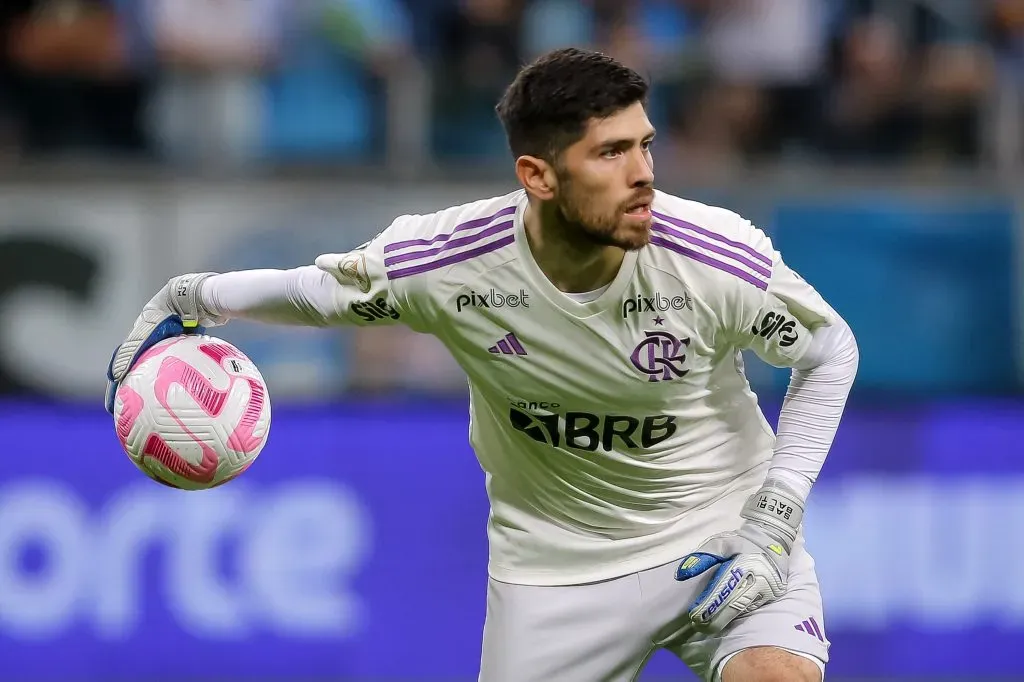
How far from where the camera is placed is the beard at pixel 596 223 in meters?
4.10

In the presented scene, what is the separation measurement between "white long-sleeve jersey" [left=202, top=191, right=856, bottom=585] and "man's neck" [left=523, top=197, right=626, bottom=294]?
0.03 metres

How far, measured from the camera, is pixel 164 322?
459cm

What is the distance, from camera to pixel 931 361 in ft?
28.3

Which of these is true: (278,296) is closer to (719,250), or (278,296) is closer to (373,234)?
(719,250)

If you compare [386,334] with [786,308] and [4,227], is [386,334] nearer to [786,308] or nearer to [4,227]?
[4,227]

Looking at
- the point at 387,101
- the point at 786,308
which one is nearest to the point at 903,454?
the point at 387,101

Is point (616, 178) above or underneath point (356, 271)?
above

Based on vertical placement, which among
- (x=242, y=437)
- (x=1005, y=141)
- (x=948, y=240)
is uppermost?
(x=1005, y=141)

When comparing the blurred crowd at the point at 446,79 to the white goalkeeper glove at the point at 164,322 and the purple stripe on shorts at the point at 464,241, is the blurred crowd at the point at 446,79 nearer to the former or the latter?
the white goalkeeper glove at the point at 164,322

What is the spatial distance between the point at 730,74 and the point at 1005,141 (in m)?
1.55

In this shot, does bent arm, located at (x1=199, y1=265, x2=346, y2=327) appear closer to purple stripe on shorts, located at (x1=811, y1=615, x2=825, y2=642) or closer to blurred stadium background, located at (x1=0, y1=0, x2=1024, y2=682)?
purple stripe on shorts, located at (x1=811, y1=615, x2=825, y2=642)

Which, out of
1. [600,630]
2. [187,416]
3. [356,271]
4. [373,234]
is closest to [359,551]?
[373,234]

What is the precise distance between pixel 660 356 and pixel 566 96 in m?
0.75

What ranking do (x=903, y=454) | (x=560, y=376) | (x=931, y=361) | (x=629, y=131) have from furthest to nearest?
(x=931, y=361), (x=903, y=454), (x=560, y=376), (x=629, y=131)
